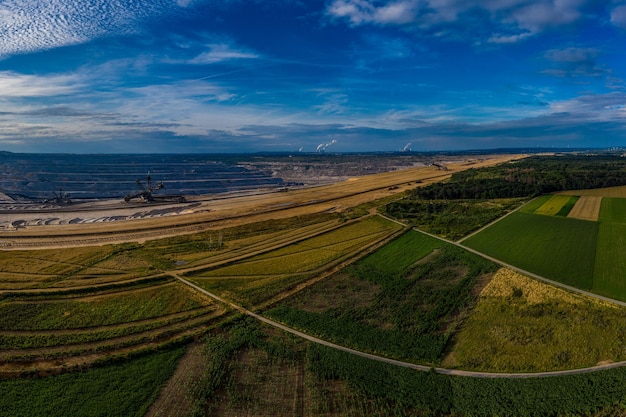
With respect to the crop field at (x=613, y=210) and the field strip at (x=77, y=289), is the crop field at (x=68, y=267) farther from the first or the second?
the crop field at (x=613, y=210)

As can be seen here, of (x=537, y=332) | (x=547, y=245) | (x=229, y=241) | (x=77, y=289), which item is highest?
(x=547, y=245)

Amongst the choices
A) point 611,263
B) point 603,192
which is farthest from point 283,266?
point 603,192

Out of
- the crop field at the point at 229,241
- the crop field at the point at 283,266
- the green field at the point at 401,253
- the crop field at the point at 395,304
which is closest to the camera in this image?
the crop field at the point at 395,304

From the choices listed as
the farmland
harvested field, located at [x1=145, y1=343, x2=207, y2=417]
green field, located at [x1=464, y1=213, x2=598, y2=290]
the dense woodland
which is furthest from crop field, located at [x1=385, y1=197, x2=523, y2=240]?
harvested field, located at [x1=145, y1=343, x2=207, y2=417]

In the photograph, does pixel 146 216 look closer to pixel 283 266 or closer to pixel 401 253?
pixel 283 266

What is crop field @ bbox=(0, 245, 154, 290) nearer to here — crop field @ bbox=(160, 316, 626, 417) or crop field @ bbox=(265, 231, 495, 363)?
crop field @ bbox=(265, 231, 495, 363)

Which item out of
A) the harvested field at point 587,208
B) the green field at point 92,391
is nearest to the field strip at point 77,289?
the green field at point 92,391
